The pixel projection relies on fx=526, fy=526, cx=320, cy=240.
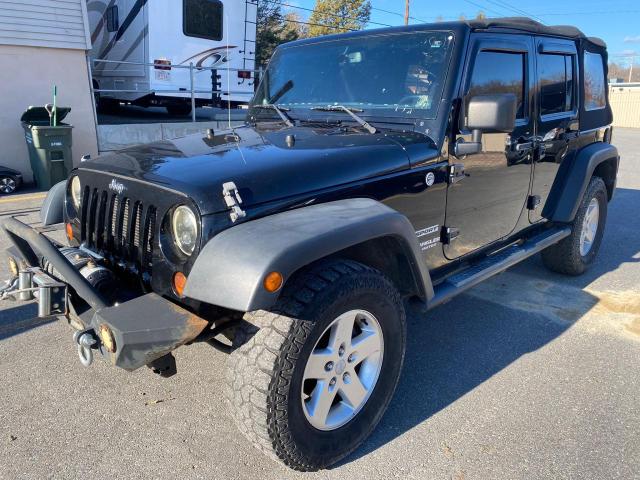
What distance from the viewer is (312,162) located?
2.57 meters

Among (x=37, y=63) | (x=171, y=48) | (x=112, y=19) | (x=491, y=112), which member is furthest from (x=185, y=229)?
(x=112, y=19)

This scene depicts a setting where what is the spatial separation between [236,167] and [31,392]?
5.93ft

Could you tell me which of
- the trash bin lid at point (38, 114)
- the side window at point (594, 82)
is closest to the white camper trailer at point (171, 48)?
the trash bin lid at point (38, 114)

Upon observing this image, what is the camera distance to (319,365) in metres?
2.32

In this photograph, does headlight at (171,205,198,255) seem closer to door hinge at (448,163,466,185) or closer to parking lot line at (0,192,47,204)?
door hinge at (448,163,466,185)

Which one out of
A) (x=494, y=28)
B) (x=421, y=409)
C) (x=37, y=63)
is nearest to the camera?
(x=421, y=409)

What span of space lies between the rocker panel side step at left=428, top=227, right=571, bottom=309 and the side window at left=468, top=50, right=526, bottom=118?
3.24 feet

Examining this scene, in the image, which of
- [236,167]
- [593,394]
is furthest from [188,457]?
[593,394]

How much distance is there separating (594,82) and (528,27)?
5.82ft

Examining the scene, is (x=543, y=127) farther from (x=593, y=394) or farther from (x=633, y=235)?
(x=633, y=235)

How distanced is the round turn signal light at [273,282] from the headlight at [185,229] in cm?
44

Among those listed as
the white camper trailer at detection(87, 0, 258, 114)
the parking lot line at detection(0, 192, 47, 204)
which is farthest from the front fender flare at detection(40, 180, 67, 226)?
the white camper trailer at detection(87, 0, 258, 114)

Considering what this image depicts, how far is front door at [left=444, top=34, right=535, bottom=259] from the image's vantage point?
323cm

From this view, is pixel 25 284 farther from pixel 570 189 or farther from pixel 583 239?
pixel 583 239
